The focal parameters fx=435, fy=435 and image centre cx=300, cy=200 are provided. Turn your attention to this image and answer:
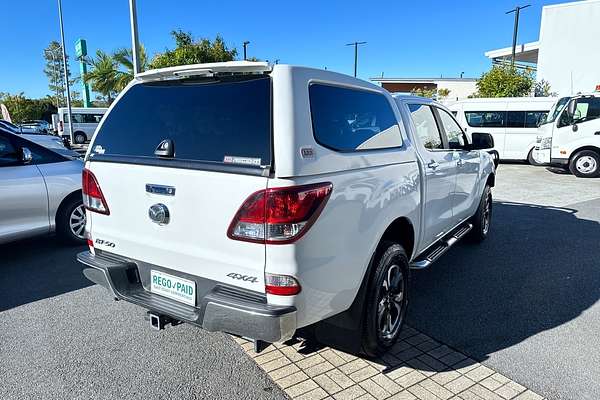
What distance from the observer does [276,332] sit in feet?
7.27

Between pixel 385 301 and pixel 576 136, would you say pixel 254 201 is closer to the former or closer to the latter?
pixel 385 301

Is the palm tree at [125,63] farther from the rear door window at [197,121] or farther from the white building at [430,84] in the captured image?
the white building at [430,84]

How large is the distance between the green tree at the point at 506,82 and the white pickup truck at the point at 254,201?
20.9 meters

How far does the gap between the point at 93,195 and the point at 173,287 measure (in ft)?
3.14

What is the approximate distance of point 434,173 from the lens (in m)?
3.77

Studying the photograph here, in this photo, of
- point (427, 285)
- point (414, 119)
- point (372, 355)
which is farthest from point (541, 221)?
point (372, 355)

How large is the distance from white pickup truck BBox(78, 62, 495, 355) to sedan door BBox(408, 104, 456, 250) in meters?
0.39

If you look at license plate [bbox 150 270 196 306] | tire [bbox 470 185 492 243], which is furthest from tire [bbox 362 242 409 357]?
tire [bbox 470 185 492 243]

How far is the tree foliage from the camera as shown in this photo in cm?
5272

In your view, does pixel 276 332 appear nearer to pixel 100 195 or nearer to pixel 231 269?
pixel 231 269

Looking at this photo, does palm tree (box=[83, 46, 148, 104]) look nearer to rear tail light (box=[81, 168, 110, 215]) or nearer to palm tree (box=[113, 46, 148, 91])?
palm tree (box=[113, 46, 148, 91])

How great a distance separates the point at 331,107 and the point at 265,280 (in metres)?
1.10

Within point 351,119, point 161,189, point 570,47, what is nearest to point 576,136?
point 351,119

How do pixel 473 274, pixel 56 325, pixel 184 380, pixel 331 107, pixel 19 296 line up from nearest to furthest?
pixel 331 107, pixel 184 380, pixel 56 325, pixel 19 296, pixel 473 274
